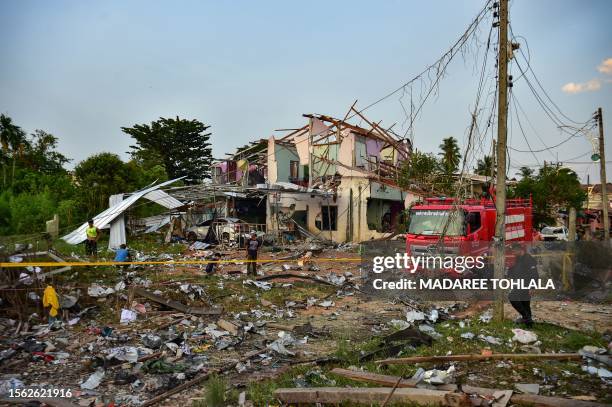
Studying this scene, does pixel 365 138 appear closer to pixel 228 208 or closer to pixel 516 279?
pixel 228 208

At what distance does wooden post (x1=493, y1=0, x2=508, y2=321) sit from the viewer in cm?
789

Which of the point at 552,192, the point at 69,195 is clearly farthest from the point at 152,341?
the point at 552,192

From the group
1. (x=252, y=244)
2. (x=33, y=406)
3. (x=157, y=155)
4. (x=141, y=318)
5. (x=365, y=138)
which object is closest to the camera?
(x=33, y=406)

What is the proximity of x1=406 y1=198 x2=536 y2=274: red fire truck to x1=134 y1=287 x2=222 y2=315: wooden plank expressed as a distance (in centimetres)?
595

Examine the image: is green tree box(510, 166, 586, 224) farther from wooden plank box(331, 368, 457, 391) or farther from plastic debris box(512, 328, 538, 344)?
wooden plank box(331, 368, 457, 391)

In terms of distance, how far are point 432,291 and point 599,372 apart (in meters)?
6.03

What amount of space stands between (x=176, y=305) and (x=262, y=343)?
2878 millimetres

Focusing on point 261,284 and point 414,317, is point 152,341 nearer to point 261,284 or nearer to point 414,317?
point 414,317

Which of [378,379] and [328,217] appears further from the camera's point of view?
[328,217]

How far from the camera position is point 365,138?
27.1m

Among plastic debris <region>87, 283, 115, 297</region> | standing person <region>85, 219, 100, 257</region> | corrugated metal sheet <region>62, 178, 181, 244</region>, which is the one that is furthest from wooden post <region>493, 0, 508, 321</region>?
corrugated metal sheet <region>62, 178, 181, 244</region>

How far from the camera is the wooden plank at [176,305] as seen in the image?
912 centimetres

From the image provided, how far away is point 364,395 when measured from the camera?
15.2 ft

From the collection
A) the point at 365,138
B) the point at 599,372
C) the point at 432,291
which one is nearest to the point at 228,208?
the point at 365,138
